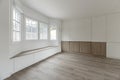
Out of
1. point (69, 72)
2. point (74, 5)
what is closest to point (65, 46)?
point (74, 5)

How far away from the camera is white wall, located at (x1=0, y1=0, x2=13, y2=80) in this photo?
6.88 ft

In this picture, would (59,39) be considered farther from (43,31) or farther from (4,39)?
(4,39)

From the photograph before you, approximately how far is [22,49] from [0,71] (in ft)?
4.69

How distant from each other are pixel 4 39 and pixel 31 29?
2.02 metres

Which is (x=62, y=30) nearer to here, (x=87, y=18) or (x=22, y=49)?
(x=87, y=18)

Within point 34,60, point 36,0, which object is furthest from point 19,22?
point 34,60

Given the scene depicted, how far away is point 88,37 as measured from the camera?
16.9 feet

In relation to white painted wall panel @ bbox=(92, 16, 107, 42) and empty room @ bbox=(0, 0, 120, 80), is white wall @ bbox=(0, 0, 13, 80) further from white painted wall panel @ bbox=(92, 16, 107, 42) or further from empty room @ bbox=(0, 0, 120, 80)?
white painted wall panel @ bbox=(92, 16, 107, 42)

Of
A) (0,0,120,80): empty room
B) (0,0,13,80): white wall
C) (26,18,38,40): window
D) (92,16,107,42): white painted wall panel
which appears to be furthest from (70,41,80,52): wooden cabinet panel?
(0,0,13,80): white wall

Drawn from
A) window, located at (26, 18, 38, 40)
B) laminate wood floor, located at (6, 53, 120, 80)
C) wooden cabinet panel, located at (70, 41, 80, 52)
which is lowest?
laminate wood floor, located at (6, 53, 120, 80)

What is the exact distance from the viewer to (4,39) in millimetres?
2150

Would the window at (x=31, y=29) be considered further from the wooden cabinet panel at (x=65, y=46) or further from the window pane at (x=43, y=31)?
the wooden cabinet panel at (x=65, y=46)

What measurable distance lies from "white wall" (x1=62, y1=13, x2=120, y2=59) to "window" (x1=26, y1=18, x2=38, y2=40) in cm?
246

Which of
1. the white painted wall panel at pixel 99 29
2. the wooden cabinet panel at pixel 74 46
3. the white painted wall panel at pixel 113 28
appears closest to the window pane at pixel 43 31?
the wooden cabinet panel at pixel 74 46
